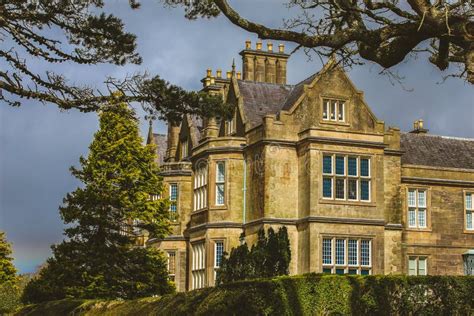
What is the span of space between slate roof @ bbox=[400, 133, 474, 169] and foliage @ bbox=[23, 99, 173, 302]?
11708 mm

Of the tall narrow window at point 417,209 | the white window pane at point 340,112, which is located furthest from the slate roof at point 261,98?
the tall narrow window at point 417,209

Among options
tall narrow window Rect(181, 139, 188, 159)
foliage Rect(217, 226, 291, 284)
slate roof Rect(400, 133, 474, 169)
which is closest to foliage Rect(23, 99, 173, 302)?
foliage Rect(217, 226, 291, 284)

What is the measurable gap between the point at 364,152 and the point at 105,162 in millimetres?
9762

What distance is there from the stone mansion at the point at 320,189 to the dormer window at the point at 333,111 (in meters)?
0.04

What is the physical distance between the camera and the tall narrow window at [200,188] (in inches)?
1298

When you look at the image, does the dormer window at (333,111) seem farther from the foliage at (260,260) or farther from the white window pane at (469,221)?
the white window pane at (469,221)

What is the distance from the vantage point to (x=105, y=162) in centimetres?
3027

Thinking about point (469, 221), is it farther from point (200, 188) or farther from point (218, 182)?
point (200, 188)

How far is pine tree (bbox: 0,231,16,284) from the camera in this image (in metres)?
48.2

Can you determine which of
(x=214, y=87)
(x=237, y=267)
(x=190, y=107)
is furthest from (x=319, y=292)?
(x=214, y=87)

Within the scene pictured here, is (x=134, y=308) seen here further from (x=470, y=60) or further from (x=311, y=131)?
(x=470, y=60)

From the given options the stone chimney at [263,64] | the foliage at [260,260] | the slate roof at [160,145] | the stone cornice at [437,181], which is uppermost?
the stone chimney at [263,64]

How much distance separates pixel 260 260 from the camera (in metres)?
26.2

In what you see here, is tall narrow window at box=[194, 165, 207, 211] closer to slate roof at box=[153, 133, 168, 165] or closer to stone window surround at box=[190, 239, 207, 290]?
stone window surround at box=[190, 239, 207, 290]
